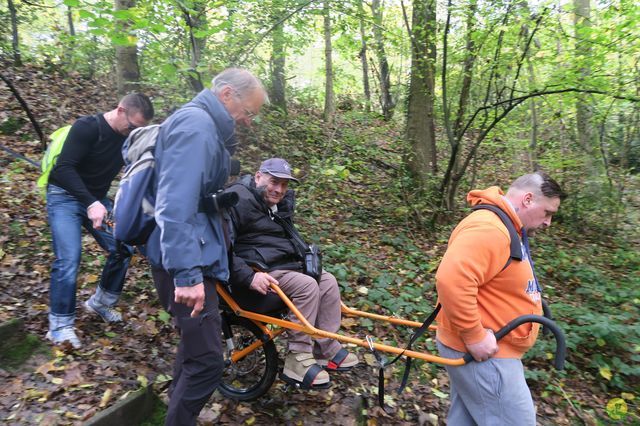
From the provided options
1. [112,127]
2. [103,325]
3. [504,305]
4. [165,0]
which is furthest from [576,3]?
[103,325]

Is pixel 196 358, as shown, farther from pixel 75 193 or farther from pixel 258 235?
pixel 75 193

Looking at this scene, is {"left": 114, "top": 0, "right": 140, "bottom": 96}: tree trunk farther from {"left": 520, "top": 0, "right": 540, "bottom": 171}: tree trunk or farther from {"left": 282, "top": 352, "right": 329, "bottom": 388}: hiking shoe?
{"left": 520, "top": 0, "right": 540, "bottom": 171}: tree trunk

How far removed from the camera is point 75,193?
360 centimetres

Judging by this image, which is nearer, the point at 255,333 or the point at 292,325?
the point at 292,325

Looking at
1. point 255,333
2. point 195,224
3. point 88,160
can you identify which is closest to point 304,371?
point 255,333

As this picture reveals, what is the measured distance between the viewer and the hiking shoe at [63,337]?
3.71 meters

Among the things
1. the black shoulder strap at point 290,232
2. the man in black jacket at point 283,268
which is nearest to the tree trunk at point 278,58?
the man in black jacket at point 283,268

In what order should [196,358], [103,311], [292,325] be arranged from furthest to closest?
[103,311] → [292,325] → [196,358]

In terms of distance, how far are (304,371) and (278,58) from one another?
7.26 m

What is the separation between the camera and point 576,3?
779cm

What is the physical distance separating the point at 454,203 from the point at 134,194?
694cm

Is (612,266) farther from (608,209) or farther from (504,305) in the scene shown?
(504,305)

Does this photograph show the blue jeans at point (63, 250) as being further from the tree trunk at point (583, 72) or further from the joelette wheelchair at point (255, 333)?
the tree trunk at point (583, 72)

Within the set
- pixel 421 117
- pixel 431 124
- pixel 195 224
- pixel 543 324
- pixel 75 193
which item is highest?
pixel 421 117
